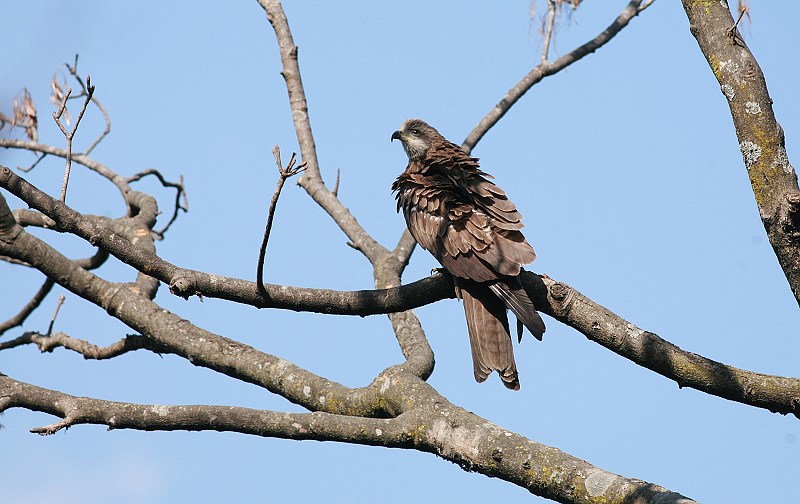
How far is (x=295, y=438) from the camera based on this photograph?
11.0 ft

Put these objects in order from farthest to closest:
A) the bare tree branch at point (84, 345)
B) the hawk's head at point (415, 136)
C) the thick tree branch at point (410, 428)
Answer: the hawk's head at point (415, 136)
the bare tree branch at point (84, 345)
the thick tree branch at point (410, 428)

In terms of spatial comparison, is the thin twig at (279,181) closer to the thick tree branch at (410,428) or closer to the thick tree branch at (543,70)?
the thick tree branch at (410,428)

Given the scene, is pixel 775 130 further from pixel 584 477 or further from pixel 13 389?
pixel 13 389

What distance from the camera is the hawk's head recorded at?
5949 millimetres

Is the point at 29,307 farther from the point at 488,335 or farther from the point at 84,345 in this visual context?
the point at 488,335

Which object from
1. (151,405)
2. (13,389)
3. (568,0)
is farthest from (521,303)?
(568,0)

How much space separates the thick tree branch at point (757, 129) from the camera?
2.66m

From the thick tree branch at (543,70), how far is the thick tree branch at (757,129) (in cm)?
305

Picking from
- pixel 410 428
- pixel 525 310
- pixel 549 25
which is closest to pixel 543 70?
pixel 549 25

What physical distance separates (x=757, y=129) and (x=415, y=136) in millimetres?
3541

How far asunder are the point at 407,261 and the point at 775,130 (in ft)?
9.15

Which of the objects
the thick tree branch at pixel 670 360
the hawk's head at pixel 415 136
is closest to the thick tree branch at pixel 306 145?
the hawk's head at pixel 415 136

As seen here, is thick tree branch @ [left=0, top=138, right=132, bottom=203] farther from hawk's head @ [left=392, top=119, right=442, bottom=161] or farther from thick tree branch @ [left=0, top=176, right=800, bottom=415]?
thick tree branch @ [left=0, top=176, right=800, bottom=415]

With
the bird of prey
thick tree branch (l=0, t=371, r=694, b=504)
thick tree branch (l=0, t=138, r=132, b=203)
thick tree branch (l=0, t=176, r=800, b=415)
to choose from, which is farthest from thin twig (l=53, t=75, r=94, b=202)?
thick tree branch (l=0, t=138, r=132, b=203)
